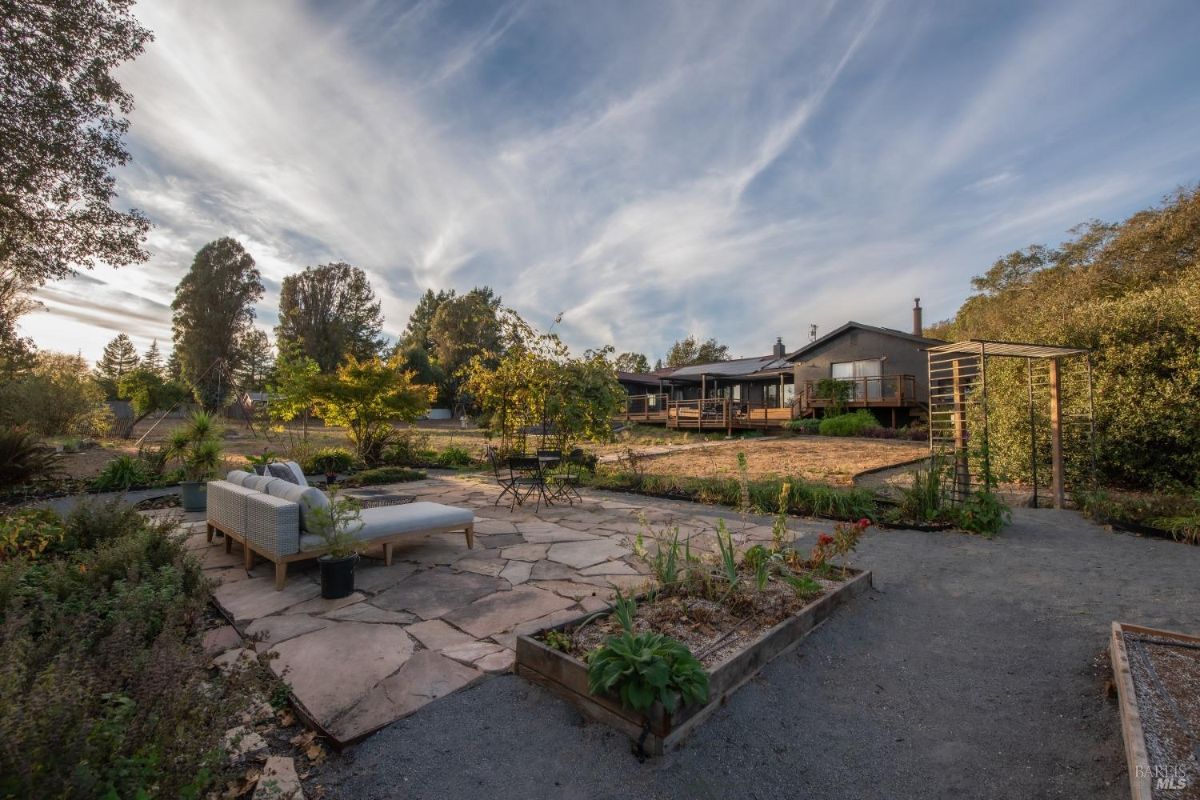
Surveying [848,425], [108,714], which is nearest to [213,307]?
[848,425]

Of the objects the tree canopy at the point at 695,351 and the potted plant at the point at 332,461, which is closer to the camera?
the potted plant at the point at 332,461

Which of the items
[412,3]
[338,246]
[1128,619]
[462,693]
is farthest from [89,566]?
[338,246]

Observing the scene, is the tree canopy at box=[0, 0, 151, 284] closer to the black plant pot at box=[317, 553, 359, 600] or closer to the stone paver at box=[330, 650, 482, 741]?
the black plant pot at box=[317, 553, 359, 600]

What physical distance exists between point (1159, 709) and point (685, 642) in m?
1.97

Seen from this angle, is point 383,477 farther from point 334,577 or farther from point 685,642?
point 685,642

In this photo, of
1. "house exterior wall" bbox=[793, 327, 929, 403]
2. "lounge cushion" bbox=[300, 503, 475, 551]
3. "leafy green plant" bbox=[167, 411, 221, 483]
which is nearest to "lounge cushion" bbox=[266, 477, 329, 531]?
"lounge cushion" bbox=[300, 503, 475, 551]

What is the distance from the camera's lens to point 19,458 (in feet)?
24.5

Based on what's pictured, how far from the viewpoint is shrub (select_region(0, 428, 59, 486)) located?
734 centimetres

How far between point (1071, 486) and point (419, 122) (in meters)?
11.1

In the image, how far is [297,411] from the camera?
36.8 feet

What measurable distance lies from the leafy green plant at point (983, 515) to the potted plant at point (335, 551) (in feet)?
20.9

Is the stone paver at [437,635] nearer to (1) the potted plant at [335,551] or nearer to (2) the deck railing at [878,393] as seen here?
(1) the potted plant at [335,551]

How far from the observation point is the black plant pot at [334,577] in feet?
12.4

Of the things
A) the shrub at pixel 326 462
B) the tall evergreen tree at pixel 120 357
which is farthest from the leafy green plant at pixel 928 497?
→ the tall evergreen tree at pixel 120 357
